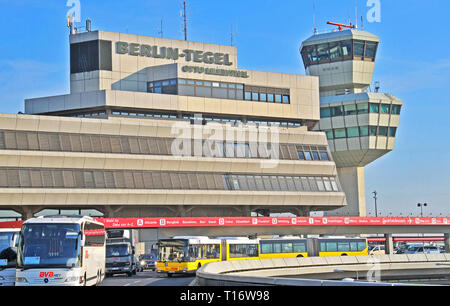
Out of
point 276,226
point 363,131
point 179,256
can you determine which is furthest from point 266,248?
point 363,131

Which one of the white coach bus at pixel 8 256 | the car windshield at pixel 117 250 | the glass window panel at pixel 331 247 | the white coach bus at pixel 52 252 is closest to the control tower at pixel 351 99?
the glass window panel at pixel 331 247

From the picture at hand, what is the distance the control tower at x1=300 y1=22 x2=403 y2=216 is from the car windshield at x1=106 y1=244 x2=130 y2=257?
56214 millimetres

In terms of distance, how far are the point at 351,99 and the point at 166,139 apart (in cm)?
3302

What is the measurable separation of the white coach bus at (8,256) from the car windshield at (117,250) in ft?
54.6

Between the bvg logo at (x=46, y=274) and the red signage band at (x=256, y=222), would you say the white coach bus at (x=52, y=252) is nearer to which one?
the bvg logo at (x=46, y=274)

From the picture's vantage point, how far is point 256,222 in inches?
3098

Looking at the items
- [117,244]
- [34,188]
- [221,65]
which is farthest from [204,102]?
[117,244]

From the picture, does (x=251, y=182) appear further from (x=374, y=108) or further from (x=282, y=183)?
(x=374, y=108)

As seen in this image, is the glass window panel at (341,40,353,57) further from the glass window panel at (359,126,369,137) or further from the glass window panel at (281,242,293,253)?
the glass window panel at (281,242,293,253)

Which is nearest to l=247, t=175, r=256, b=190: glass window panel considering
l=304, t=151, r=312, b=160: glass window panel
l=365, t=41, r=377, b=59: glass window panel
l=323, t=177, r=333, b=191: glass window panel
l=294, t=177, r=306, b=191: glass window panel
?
l=294, t=177, r=306, b=191: glass window panel

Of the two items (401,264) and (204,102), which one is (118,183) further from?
(401,264)

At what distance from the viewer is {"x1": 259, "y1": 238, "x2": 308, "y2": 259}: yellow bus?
60.2 metres

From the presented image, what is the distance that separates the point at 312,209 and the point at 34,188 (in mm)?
37726

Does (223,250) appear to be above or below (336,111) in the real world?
below
